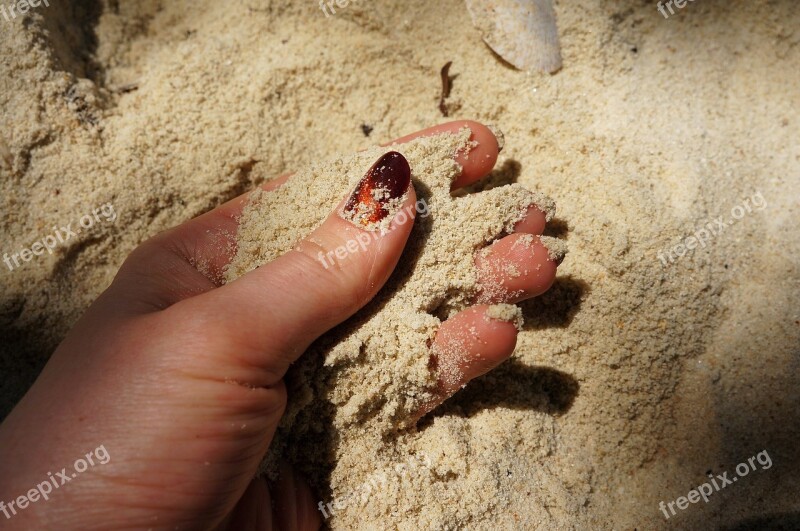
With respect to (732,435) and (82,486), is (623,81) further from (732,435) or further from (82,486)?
(82,486)

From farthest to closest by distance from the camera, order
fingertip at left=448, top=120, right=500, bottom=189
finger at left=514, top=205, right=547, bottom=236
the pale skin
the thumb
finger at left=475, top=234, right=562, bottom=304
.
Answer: fingertip at left=448, top=120, right=500, bottom=189
finger at left=514, top=205, right=547, bottom=236
finger at left=475, top=234, right=562, bottom=304
the thumb
the pale skin

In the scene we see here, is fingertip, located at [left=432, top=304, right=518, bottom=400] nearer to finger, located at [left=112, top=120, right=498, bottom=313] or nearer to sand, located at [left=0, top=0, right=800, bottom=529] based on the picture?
sand, located at [left=0, top=0, right=800, bottom=529]

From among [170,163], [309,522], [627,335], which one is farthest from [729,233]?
[170,163]

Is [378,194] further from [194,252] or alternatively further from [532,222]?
[194,252]

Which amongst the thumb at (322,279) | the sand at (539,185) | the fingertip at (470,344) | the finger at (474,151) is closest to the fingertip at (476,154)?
the finger at (474,151)

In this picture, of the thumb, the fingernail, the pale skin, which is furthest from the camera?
the fingernail

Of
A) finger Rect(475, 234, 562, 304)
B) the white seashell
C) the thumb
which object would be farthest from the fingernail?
the white seashell

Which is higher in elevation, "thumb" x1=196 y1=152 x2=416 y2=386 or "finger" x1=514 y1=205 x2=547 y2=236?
"thumb" x1=196 y1=152 x2=416 y2=386
